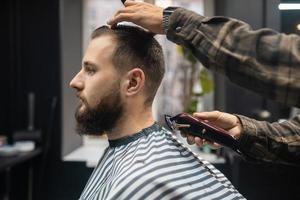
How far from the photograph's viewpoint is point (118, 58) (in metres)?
1.22

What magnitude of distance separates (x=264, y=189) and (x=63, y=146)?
1.44 metres

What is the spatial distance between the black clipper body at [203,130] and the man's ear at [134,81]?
22 centimetres

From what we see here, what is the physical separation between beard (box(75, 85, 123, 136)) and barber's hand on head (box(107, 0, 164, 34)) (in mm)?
352

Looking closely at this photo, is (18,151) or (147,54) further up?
(147,54)

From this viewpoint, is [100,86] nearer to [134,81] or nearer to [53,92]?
[134,81]

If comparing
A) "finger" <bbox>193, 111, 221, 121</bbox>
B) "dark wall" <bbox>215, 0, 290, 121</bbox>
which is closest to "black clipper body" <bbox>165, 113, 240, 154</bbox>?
"finger" <bbox>193, 111, 221, 121</bbox>

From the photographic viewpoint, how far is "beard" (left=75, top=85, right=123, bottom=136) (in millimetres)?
1241

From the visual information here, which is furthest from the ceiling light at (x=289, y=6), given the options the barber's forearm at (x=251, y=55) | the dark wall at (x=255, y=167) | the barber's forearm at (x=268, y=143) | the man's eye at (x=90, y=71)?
the barber's forearm at (x=251, y=55)

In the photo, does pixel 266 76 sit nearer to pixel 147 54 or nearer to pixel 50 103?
pixel 147 54

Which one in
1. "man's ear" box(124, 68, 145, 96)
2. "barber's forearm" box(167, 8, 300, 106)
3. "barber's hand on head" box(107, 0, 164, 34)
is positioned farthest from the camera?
"man's ear" box(124, 68, 145, 96)

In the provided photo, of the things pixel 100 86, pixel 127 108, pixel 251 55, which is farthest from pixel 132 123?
pixel 251 55

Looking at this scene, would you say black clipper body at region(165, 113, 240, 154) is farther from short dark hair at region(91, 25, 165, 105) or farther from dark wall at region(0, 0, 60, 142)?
dark wall at region(0, 0, 60, 142)

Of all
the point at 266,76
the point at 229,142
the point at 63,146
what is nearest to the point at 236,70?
the point at 266,76

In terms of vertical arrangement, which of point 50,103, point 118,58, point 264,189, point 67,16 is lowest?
point 264,189
